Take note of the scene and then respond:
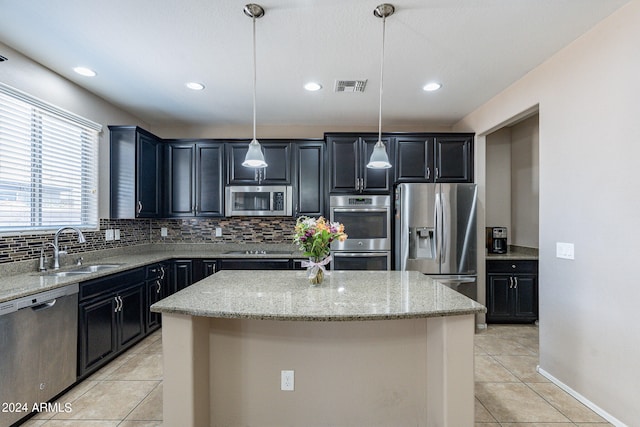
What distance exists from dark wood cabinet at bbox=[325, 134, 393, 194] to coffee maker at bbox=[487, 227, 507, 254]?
1662mm

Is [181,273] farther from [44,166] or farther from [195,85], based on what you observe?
[195,85]

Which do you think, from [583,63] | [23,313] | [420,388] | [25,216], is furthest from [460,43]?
[25,216]

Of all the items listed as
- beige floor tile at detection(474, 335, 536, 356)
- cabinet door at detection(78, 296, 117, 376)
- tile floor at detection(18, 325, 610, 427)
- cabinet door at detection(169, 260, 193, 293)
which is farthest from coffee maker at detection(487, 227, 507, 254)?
cabinet door at detection(78, 296, 117, 376)

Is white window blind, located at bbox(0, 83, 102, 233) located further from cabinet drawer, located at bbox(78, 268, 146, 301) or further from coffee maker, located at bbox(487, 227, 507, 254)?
coffee maker, located at bbox(487, 227, 507, 254)

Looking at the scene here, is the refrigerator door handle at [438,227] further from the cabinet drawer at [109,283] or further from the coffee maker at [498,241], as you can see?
the cabinet drawer at [109,283]

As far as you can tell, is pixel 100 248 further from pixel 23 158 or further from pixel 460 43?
pixel 460 43

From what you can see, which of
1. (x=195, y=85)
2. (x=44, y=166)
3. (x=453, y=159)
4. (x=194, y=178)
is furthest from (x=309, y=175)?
(x=44, y=166)

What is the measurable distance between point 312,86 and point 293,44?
2.53 feet

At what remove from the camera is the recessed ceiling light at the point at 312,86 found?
3.12 m

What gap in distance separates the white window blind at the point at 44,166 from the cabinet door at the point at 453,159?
3.96 m

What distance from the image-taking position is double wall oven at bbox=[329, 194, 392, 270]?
3869 millimetres

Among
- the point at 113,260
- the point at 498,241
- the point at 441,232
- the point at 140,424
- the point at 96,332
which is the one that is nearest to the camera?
the point at 140,424

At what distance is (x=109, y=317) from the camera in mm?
2797

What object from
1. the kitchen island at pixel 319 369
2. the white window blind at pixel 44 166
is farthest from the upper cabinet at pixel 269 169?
the kitchen island at pixel 319 369
